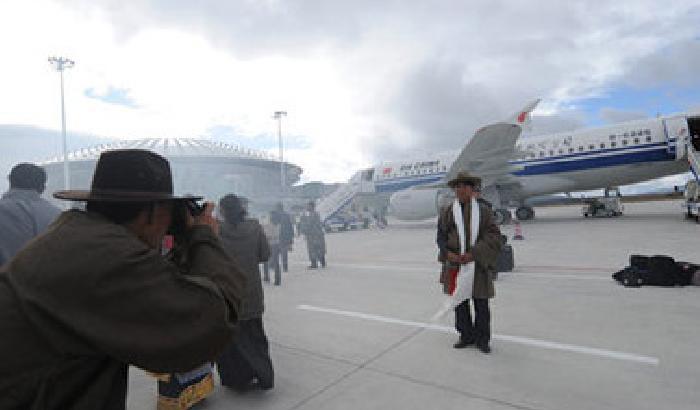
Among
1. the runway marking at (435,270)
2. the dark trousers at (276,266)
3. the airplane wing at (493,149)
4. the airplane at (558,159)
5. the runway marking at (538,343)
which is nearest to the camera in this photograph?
the runway marking at (538,343)

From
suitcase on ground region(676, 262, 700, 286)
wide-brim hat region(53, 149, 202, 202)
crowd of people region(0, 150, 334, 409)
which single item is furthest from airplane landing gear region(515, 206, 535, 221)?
wide-brim hat region(53, 149, 202, 202)

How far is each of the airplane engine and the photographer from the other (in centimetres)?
1752

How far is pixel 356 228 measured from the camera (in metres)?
26.8

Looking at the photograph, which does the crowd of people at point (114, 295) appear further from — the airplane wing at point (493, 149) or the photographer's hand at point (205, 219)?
the airplane wing at point (493, 149)

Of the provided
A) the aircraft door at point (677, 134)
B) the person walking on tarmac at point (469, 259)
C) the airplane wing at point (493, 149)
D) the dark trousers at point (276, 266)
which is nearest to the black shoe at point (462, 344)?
the person walking on tarmac at point (469, 259)

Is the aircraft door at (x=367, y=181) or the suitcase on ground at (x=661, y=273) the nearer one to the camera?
the suitcase on ground at (x=661, y=273)

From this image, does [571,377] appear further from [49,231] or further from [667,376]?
[49,231]

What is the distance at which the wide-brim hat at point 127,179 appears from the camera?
4.67ft

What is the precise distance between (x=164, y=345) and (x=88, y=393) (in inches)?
11.2

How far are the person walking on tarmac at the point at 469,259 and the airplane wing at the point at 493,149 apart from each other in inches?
508

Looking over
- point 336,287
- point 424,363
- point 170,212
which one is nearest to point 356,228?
point 336,287

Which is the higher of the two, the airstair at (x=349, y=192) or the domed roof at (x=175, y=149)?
the domed roof at (x=175, y=149)

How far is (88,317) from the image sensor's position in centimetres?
117

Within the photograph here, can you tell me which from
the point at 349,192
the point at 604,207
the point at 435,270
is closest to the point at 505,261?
the point at 435,270
